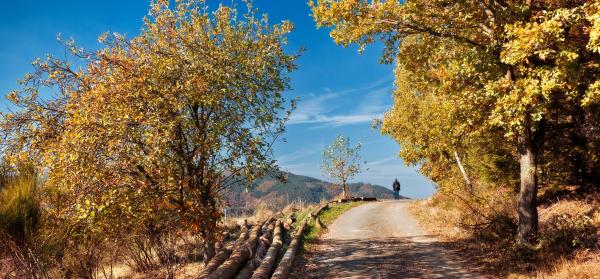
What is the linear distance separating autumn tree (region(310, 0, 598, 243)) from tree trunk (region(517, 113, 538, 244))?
3 centimetres

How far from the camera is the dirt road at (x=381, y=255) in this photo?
508 inches

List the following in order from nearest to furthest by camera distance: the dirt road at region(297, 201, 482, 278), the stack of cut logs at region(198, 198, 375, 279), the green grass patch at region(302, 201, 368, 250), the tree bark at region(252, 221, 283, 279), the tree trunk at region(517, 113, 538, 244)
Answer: the stack of cut logs at region(198, 198, 375, 279) → the tree bark at region(252, 221, 283, 279) → the dirt road at region(297, 201, 482, 278) → the tree trunk at region(517, 113, 538, 244) → the green grass patch at region(302, 201, 368, 250)

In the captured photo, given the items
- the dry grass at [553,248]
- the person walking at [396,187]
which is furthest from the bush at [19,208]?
the person walking at [396,187]

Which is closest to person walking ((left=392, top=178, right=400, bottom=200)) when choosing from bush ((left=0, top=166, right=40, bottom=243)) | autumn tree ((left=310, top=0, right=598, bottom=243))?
autumn tree ((left=310, top=0, right=598, bottom=243))

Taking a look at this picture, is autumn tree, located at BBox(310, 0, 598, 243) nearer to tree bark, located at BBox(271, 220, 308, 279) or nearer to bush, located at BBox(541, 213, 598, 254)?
bush, located at BBox(541, 213, 598, 254)

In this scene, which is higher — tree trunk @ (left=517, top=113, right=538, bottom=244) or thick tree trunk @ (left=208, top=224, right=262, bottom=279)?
tree trunk @ (left=517, top=113, right=538, bottom=244)

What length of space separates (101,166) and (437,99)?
1081 centimetres

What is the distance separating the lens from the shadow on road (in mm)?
12742

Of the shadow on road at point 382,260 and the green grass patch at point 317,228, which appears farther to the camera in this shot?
the green grass patch at point 317,228

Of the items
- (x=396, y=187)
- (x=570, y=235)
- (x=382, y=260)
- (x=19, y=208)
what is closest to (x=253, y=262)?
(x=382, y=260)

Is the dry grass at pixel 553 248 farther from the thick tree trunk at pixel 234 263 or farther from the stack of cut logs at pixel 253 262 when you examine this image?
the thick tree trunk at pixel 234 263

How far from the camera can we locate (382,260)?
14570mm

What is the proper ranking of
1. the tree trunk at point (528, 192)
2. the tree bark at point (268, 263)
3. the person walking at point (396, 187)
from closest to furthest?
1. the tree bark at point (268, 263)
2. the tree trunk at point (528, 192)
3. the person walking at point (396, 187)

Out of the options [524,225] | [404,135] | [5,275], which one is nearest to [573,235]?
[524,225]
